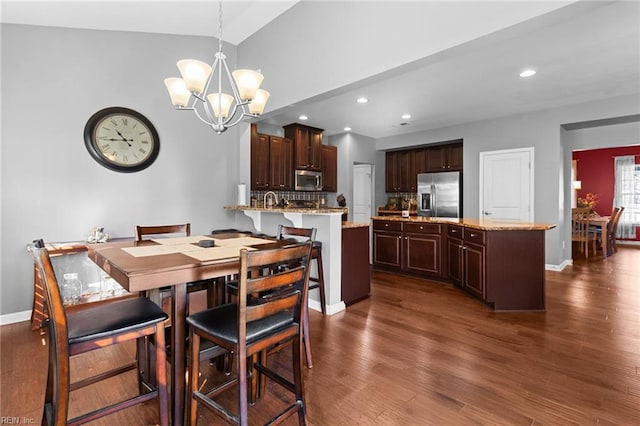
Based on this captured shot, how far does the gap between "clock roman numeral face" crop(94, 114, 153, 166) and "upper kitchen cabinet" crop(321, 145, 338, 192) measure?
3.78m

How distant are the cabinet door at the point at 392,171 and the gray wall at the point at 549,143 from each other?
1.84 metres

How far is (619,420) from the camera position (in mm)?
1638

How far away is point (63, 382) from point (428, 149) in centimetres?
728

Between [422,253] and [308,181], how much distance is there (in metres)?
2.75

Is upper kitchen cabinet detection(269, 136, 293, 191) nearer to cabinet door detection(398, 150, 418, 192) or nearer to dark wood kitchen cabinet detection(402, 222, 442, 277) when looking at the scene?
dark wood kitchen cabinet detection(402, 222, 442, 277)

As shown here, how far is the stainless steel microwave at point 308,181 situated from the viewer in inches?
240

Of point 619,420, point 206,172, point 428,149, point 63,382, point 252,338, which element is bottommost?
point 619,420

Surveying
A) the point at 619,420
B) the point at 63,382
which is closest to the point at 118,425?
the point at 63,382

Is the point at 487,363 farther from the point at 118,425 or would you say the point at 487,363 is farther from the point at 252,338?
the point at 118,425

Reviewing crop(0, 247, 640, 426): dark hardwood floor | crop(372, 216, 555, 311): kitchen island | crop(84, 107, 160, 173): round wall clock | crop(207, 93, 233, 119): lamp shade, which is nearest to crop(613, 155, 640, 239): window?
crop(0, 247, 640, 426): dark hardwood floor

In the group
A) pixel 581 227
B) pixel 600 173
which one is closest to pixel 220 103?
pixel 581 227

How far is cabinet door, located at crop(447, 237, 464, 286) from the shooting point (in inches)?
156

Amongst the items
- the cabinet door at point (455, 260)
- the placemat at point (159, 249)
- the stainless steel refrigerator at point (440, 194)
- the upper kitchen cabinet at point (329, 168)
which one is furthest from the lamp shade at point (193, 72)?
the stainless steel refrigerator at point (440, 194)

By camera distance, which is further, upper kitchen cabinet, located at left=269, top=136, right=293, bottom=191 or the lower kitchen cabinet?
upper kitchen cabinet, located at left=269, top=136, right=293, bottom=191
